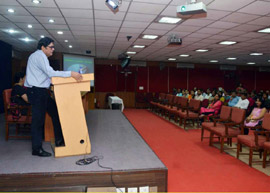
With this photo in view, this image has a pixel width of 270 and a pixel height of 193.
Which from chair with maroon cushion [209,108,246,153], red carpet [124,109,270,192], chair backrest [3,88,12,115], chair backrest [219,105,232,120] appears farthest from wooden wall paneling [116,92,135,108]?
chair backrest [3,88,12,115]

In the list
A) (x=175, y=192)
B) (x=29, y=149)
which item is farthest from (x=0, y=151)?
(x=175, y=192)

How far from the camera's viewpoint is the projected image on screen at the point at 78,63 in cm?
984

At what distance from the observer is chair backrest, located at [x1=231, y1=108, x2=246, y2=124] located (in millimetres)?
4305

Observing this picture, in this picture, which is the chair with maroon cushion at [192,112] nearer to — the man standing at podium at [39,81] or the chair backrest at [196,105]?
the chair backrest at [196,105]

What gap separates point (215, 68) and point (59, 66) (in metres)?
9.43

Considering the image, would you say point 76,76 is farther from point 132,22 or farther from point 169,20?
point 169,20

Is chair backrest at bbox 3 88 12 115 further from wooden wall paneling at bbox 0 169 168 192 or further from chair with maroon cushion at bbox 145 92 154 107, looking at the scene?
chair with maroon cushion at bbox 145 92 154 107

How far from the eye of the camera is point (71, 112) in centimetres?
247

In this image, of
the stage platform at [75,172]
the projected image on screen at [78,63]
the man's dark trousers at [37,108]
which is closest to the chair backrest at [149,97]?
the projected image on screen at [78,63]

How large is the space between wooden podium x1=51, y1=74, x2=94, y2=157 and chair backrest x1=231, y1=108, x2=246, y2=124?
126 inches

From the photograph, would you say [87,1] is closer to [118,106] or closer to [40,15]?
[40,15]

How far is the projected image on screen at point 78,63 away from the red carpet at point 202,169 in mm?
6011

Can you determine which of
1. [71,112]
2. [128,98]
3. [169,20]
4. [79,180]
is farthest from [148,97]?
[79,180]

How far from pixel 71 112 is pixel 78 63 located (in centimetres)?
829
